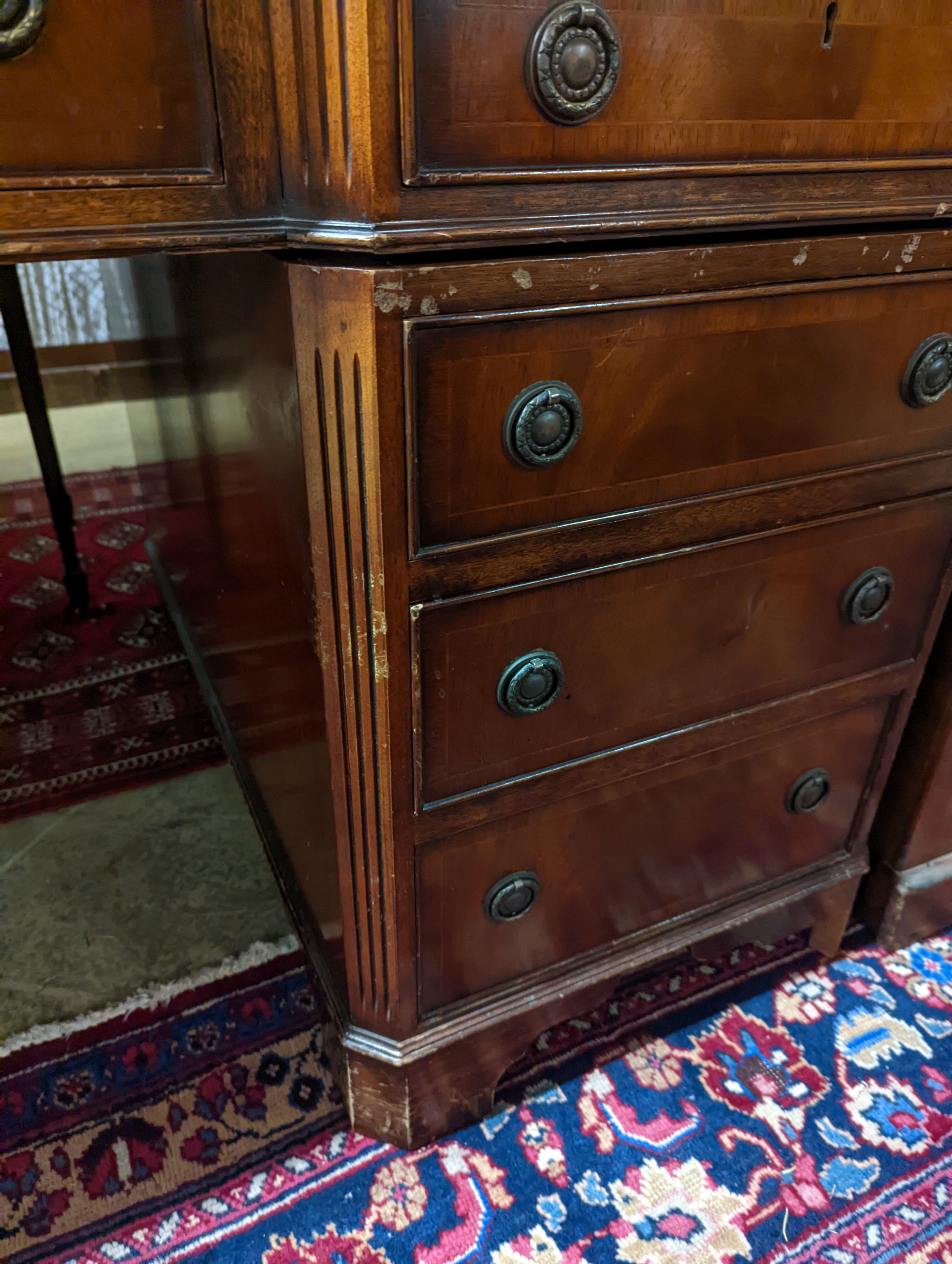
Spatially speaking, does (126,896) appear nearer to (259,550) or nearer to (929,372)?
(259,550)

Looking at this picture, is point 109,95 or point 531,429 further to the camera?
point 531,429

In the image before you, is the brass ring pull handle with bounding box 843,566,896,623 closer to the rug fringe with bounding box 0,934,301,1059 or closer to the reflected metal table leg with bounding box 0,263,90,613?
the rug fringe with bounding box 0,934,301,1059

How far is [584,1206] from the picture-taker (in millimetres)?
806

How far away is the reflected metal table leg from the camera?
1.31 meters

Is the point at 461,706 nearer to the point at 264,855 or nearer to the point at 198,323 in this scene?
the point at 198,323

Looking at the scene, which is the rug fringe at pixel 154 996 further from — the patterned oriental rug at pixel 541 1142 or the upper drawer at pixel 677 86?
the upper drawer at pixel 677 86

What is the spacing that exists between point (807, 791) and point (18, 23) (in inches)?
33.7

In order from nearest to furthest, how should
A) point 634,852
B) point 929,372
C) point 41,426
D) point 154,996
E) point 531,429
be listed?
point 531,429 < point 929,372 < point 634,852 < point 154,996 < point 41,426

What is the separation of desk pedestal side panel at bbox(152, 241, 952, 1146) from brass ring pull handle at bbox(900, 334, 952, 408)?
1cm

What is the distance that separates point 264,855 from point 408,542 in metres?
0.74

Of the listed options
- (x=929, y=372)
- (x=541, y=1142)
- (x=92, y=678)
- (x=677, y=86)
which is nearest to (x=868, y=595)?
(x=929, y=372)

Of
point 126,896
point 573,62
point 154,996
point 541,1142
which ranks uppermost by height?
point 126,896

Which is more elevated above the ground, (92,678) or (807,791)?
(92,678)

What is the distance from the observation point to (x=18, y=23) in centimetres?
43
